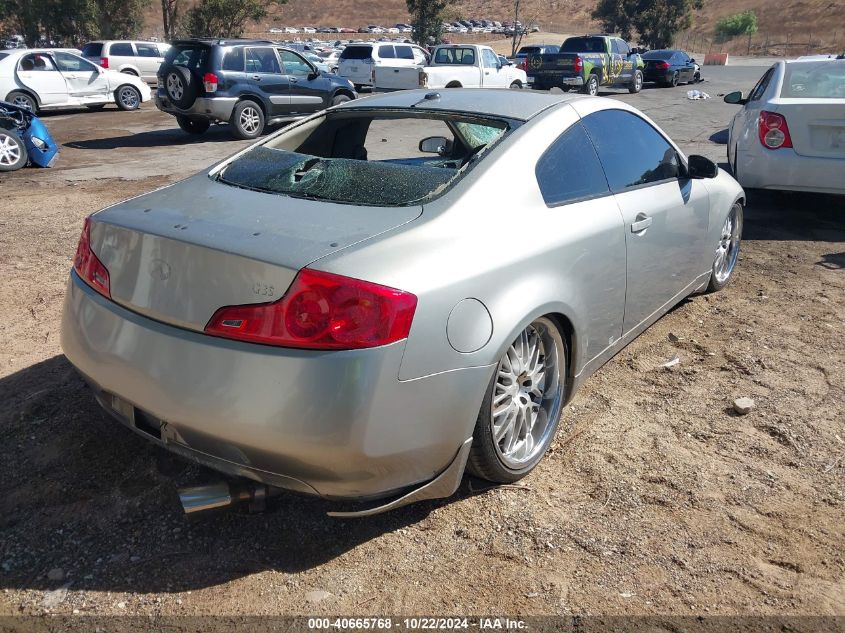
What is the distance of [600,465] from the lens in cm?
331

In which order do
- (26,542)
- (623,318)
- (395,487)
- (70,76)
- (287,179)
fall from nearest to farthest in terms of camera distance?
(395,487)
(26,542)
(287,179)
(623,318)
(70,76)

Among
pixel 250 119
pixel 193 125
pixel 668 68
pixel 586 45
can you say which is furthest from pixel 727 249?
pixel 668 68

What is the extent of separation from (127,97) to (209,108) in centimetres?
702

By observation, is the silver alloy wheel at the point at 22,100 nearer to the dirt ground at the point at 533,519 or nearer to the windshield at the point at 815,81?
the dirt ground at the point at 533,519

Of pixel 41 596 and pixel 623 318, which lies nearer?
pixel 41 596

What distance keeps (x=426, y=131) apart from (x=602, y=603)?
2.47m

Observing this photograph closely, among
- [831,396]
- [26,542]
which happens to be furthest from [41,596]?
[831,396]

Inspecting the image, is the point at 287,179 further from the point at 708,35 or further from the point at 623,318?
the point at 708,35

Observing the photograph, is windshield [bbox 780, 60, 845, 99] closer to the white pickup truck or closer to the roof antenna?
the roof antenna

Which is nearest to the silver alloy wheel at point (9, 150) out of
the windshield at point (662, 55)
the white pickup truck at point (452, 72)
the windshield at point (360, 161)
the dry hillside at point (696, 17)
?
the windshield at point (360, 161)

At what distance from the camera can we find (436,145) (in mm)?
4031

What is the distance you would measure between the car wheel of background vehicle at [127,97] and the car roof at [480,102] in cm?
1677

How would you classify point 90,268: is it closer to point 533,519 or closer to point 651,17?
point 533,519

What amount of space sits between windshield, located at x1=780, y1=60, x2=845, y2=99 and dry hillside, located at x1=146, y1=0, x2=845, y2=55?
5162cm
